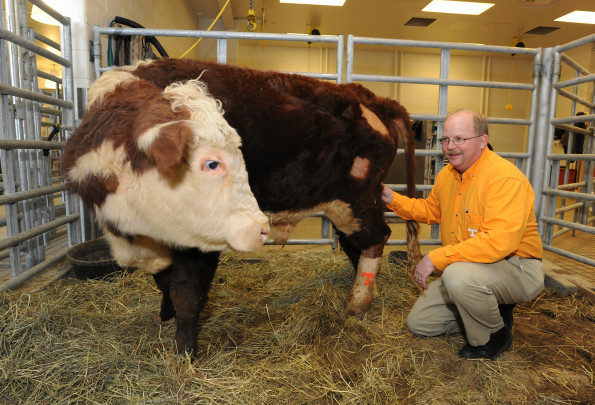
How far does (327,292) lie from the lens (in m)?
3.12

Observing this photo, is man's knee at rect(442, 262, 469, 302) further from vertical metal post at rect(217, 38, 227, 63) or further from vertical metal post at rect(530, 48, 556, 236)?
vertical metal post at rect(217, 38, 227, 63)

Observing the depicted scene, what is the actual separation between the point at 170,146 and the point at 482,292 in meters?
1.73

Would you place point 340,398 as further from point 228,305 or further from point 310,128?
point 310,128

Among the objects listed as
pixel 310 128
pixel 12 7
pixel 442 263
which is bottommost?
pixel 442 263

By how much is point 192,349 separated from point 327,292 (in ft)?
4.10

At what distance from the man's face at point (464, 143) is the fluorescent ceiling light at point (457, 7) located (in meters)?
7.93

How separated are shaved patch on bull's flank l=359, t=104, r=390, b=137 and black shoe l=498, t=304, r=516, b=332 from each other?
1.28 meters

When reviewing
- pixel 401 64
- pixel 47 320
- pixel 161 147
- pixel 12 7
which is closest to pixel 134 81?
pixel 161 147

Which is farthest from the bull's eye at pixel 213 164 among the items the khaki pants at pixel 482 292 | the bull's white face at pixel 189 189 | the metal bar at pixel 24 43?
the metal bar at pixel 24 43

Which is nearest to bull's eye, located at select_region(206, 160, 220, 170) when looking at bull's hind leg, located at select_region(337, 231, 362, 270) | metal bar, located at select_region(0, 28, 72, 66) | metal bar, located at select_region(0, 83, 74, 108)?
bull's hind leg, located at select_region(337, 231, 362, 270)

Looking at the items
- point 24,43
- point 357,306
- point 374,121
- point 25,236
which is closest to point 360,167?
point 374,121

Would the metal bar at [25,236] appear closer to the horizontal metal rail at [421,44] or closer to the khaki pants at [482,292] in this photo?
the khaki pants at [482,292]

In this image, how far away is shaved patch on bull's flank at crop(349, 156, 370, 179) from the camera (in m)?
2.68

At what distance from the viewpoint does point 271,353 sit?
7.69 ft
